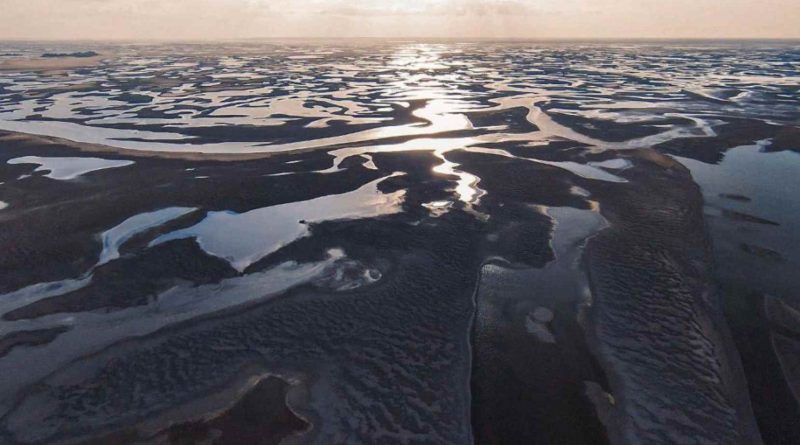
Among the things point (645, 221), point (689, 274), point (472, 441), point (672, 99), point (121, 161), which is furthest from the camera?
point (672, 99)

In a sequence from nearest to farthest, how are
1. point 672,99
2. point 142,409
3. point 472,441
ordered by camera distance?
point 472,441, point 142,409, point 672,99

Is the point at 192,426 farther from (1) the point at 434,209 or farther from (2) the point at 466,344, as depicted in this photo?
(1) the point at 434,209

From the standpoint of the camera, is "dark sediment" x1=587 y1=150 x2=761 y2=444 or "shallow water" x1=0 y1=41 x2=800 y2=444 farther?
"shallow water" x1=0 y1=41 x2=800 y2=444

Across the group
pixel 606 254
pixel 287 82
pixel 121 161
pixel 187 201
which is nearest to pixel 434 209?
pixel 606 254

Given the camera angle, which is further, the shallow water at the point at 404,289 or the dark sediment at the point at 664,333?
the shallow water at the point at 404,289

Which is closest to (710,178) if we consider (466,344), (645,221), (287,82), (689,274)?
(645,221)

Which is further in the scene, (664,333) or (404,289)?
(404,289)

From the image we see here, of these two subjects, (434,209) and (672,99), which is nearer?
(434,209)
